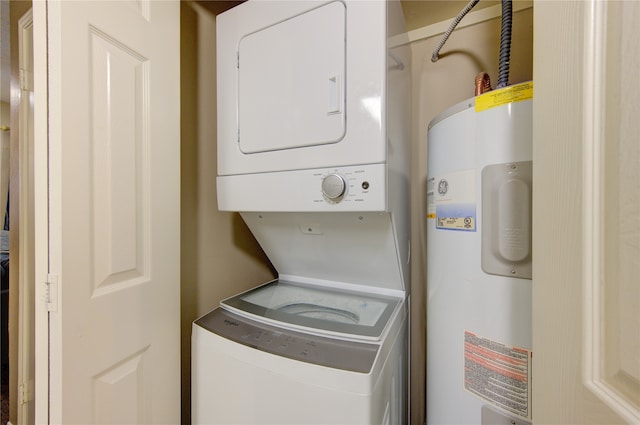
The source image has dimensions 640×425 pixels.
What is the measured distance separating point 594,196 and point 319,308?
A: 1.30 meters

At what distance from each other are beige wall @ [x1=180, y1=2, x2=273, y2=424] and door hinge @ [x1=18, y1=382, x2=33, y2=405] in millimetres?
611

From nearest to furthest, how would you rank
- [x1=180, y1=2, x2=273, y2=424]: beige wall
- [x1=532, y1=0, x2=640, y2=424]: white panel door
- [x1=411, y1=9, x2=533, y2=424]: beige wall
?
[x1=532, y1=0, x2=640, y2=424]: white panel door, [x1=180, y1=2, x2=273, y2=424]: beige wall, [x1=411, y1=9, x2=533, y2=424]: beige wall

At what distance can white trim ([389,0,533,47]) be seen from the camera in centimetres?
158

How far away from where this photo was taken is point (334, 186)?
1.12 metres

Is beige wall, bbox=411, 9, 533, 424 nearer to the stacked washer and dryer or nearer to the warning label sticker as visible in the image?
the stacked washer and dryer

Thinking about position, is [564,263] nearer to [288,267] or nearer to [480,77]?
[480,77]

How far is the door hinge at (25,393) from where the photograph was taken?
3.28 ft

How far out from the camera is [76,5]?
34.9 inches

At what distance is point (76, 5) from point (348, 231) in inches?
53.1

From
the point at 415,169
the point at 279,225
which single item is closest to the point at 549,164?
the point at 279,225

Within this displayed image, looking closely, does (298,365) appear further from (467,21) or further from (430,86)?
(467,21)

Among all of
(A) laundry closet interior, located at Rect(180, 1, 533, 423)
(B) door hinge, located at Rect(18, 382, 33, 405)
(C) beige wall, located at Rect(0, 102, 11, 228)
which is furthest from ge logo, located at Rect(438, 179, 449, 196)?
(B) door hinge, located at Rect(18, 382, 33, 405)

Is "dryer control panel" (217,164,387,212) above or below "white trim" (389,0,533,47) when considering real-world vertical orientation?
below

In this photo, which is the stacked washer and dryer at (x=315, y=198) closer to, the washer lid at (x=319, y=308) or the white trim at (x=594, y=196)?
the washer lid at (x=319, y=308)
